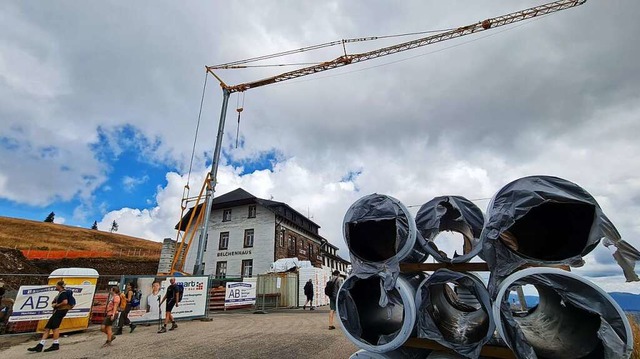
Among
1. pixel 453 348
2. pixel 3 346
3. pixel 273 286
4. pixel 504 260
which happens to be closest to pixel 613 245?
pixel 504 260

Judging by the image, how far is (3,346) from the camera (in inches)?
325

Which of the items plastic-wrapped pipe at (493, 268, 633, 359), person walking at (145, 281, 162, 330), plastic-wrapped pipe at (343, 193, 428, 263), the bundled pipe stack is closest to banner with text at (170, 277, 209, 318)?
person walking at (145, 281, 162, 330)

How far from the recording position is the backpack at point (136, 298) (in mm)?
11445

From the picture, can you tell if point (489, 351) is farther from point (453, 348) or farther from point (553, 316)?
point (553, 316)

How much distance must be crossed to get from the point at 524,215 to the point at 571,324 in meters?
1.45

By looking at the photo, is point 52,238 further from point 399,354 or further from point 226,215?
point 399,354

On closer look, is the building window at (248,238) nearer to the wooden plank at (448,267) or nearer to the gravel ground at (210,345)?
the gravel ground at (210,345)

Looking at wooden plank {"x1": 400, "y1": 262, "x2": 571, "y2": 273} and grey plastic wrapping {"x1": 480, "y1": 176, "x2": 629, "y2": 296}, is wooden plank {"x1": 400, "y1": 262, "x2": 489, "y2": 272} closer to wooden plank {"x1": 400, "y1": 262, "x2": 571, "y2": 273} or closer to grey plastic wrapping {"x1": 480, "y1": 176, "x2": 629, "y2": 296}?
wooden plank {"x1": 400, "y1": 262, "x2": 571, "y2": 273}

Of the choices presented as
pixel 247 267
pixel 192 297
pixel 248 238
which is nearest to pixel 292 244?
pixel 248 238

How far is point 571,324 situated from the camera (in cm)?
348

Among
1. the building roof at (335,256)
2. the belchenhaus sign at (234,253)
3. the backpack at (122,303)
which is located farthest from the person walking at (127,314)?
the building roof at (335,256)

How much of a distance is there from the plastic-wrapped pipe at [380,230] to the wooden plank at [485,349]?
1.06 metres

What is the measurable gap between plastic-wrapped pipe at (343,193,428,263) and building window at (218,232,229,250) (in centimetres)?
2686

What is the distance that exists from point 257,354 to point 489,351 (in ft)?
16.3
